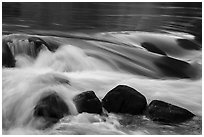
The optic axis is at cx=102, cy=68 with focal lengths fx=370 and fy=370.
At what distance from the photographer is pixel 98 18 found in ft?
37.4

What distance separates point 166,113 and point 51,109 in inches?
55.9

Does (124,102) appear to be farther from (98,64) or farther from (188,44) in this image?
(188,44)

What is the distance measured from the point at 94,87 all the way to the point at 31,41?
5.95ft

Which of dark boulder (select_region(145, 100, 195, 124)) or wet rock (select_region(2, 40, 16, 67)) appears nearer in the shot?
dark boulder (select_region(145, 100, 195, 124))

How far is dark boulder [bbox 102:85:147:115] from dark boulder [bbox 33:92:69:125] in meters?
0.57

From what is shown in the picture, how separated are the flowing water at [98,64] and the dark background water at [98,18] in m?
0.03

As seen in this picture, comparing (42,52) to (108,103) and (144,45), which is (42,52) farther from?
(144,45)

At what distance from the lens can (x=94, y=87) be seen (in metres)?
5.64

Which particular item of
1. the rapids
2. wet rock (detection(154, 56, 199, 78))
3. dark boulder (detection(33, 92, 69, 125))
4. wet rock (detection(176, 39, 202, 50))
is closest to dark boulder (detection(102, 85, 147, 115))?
the rapids

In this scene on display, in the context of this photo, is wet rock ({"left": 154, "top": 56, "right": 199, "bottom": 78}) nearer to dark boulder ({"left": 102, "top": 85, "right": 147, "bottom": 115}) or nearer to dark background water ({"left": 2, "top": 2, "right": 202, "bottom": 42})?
dark boulder ({"left": 102, "top": 85, "right": 147, "bottom": 115})

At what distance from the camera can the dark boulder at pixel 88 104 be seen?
15.0 ft

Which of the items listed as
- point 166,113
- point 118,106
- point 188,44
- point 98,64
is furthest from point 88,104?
point 188,44

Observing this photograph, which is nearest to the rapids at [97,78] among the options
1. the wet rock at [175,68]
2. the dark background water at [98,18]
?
the wet rock at [175,68]

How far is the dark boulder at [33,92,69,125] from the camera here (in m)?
4.34
